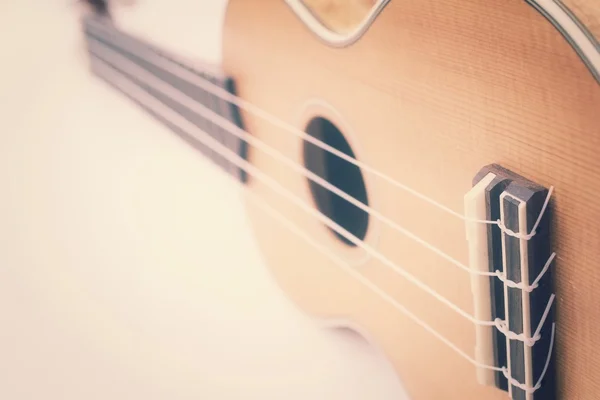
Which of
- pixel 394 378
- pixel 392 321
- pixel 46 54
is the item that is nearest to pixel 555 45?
pixel 392 321

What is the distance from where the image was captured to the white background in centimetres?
83

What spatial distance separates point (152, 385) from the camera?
85 centimetres

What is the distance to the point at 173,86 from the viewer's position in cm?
79

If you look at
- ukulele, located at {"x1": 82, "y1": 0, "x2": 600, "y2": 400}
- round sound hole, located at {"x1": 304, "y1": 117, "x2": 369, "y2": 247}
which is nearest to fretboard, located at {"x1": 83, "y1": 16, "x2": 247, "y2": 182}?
ukulele, located at {"x1": 82, "y1": 0, "x2": 600, "y2": 400}

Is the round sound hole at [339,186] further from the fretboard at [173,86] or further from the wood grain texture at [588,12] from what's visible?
the wood grain texture at [588,12]

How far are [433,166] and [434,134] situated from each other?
26 millimetres

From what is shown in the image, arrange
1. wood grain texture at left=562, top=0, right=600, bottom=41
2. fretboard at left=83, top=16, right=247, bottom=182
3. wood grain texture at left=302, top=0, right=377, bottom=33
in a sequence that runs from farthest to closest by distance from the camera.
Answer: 1. fretboard at left=83, top=16, right=247, bottom=182
2. wood grain texture at left=302, top=0, right=377, bottom=33
3. wood grain texture at left=562, top=0, right=600, bottom=41

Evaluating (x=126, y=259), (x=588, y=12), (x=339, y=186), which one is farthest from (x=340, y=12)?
(x=126, y=259)

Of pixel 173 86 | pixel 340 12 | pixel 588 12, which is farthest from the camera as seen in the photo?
pixel 173 86

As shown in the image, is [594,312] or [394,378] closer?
[594,312]

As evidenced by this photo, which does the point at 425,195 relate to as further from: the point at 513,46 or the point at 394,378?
the point at 394,378

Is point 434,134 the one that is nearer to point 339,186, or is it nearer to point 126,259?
point 339,186

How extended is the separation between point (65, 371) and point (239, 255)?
0.99 feet

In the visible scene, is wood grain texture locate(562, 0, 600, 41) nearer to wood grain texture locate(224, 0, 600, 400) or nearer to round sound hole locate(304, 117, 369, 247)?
wood grain texture locate(224, 0, 600, 400)
